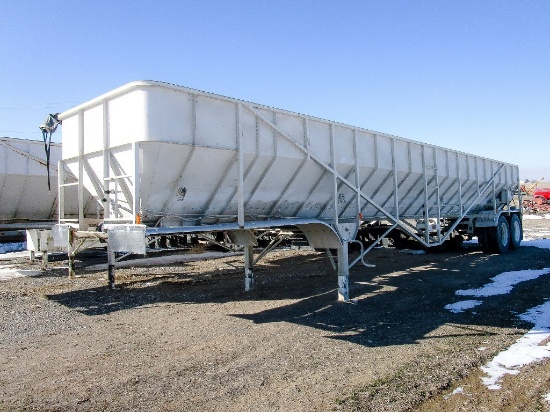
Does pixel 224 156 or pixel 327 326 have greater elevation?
pixel 224 156

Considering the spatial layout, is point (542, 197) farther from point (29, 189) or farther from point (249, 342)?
point (249, 342)

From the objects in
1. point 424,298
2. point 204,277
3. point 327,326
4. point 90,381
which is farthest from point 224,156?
point 204,277

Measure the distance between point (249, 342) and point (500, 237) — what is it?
40.2ft

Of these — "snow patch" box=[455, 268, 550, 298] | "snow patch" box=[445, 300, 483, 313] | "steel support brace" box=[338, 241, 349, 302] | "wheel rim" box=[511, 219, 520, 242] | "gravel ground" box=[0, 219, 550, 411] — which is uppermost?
"wheel rim" box=[511, 219, 520, 242]

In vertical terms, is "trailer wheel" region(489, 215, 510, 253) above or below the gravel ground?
above

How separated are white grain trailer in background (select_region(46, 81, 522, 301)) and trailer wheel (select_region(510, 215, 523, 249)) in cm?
779

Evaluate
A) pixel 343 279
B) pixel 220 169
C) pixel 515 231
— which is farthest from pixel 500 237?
pixel 220 169

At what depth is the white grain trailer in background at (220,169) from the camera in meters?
5.88

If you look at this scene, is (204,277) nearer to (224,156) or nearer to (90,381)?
(224,156)

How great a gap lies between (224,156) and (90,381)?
3.46 meters

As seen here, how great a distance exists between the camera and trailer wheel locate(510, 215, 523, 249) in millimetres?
15930

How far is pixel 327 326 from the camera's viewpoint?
641cm

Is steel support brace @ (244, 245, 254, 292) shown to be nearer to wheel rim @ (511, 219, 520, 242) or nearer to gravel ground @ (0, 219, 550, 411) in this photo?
gravel ground @ (0, 219, 550, 411)

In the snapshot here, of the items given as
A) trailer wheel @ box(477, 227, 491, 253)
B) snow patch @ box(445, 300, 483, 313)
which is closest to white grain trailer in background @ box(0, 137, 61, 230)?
snow patch @ box(445, 300, 483, 313)
